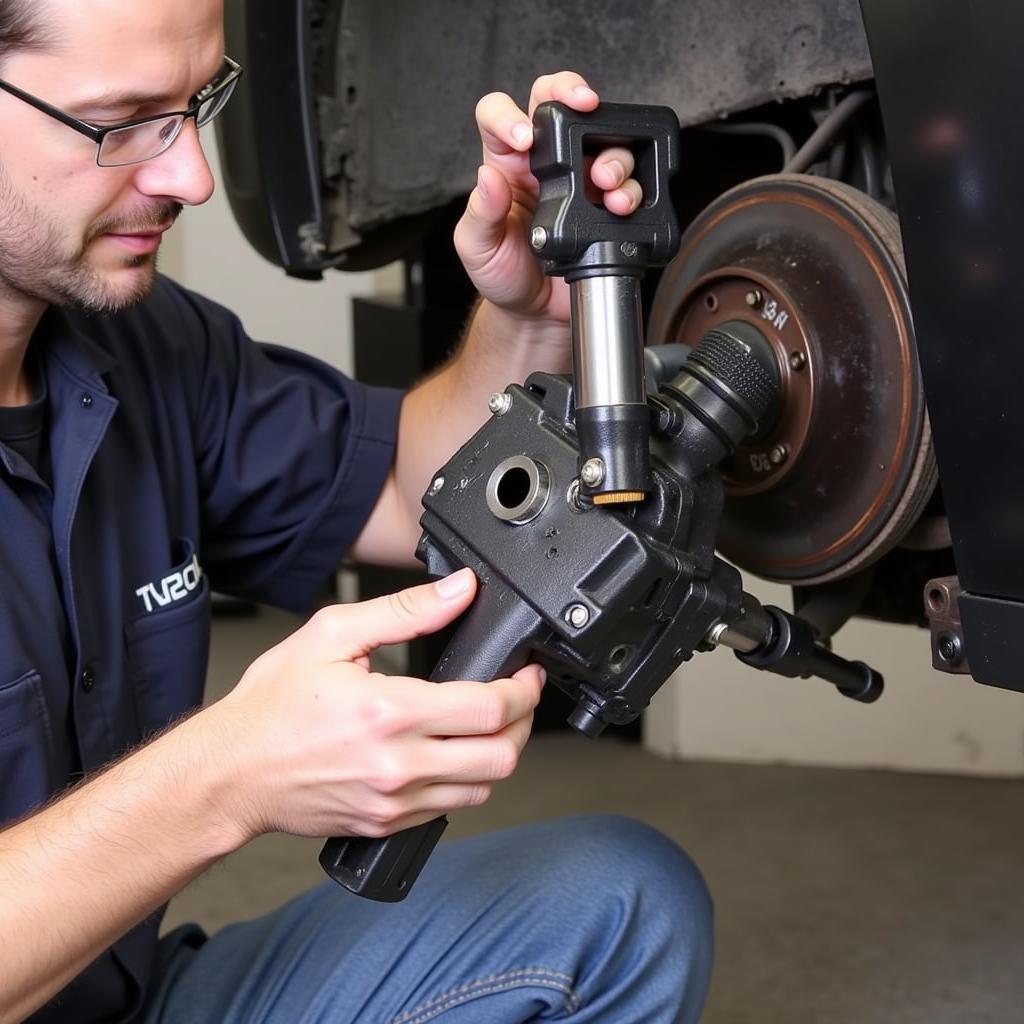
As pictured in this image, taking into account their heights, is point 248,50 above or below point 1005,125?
above

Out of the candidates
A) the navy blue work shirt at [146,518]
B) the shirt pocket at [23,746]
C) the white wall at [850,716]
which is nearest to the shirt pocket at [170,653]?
the navy blue work shirt at [146,518]

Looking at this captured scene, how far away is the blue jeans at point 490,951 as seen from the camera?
892 mm

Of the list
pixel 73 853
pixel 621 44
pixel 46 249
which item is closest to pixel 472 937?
pixel 73 853

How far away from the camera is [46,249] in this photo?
32.7 inches

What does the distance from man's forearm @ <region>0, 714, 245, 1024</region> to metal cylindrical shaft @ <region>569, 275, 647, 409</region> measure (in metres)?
0.25

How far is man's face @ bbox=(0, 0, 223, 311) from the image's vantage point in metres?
0.78

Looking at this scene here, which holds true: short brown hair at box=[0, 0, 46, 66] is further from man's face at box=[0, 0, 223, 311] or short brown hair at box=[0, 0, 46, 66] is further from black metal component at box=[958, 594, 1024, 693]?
black metal component at box=[958, 594, 1024, 693]

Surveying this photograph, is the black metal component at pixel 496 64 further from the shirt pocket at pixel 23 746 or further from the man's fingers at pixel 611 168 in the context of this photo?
the shirt pocket at pixel 23 746

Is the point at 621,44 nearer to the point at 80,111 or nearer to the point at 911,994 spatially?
the point at 80,111

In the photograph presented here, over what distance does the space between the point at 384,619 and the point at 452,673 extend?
54mm

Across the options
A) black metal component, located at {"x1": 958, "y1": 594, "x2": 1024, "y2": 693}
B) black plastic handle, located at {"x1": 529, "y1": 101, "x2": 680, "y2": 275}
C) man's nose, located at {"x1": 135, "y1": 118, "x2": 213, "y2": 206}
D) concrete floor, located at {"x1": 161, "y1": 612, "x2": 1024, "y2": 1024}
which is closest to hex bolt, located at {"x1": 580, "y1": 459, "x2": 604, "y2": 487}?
black plastic handle, located at {"x1": 529, "y1": 101, "x2": 680, "y2": 275}

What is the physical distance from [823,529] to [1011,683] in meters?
0.18

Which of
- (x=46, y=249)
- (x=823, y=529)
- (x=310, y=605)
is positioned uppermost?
(x=46, y=249)

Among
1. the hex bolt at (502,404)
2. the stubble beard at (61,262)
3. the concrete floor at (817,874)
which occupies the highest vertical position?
the stubble beard at (61,262)
